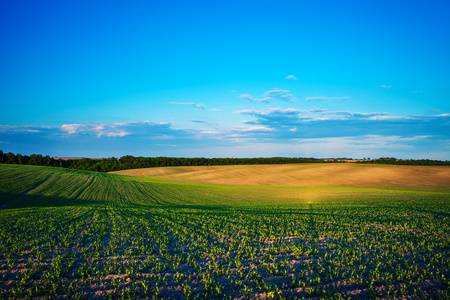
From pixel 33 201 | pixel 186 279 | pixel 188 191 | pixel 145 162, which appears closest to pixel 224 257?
pixel 186 279

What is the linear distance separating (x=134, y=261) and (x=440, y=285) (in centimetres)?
1006

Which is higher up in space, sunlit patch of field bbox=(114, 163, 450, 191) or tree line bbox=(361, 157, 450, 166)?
tree line bbox=(361, 157, 450, 166)

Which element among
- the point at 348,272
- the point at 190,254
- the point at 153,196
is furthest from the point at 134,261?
the point at 153,196

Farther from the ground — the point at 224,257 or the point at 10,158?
the point at 10,158

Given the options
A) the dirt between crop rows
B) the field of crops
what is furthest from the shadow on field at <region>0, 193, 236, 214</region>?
the dirt between crop rows

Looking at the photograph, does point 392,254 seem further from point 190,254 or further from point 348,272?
point 190,254

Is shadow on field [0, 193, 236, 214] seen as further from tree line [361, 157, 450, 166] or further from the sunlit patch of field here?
tree line [361, 157, 450, 166]

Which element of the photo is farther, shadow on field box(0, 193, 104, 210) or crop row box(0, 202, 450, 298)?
shadow on field box(0, 193, 104, 210)

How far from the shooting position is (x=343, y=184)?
51.8 meters

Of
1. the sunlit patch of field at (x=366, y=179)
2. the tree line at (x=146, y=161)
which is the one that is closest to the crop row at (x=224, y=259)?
the sunlit patch of field at (x=366, y=179)

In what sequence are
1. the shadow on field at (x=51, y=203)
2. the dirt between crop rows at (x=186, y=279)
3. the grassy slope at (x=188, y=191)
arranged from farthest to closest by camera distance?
the grassy slope at (x=188, y=191) → the shadow on field at (x=51, y=203) → the dirt between crop rows at (x=186, y=279)

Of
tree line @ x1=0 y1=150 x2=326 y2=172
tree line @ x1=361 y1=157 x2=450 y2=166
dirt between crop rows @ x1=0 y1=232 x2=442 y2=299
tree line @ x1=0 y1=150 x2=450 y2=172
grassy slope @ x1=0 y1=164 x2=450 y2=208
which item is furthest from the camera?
tree line @ x1=0 y1=150 x2=326 y2=172

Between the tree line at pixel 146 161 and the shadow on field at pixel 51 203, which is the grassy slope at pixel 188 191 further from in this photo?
the tree line at pixel 146 161

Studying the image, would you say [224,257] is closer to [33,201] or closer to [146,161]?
[33,201]
